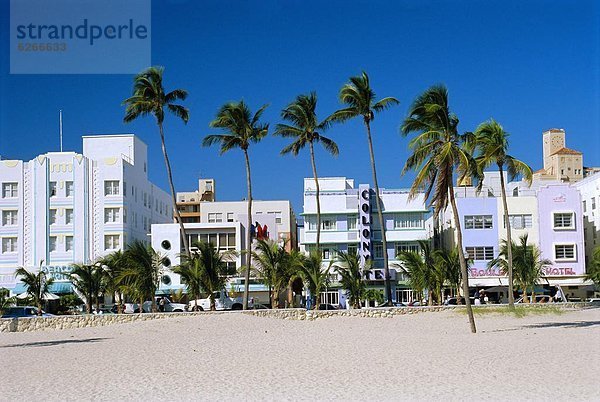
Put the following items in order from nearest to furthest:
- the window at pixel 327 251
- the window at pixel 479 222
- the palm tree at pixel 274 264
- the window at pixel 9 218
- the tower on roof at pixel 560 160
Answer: the palm tree at pixel 274 264 → the window at pixel 479 222 → the window at pixel 9 218 → the window at pixel 327 251 → the tower on roof at pixel 560 160

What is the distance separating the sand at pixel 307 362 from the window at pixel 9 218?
94.1 ft

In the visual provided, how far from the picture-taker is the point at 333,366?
64.8 feet

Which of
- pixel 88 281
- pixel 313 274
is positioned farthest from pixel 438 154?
pixel 88 281

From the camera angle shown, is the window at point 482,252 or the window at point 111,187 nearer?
the window at point 482,252

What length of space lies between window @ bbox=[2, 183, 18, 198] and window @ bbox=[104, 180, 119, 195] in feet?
22.6

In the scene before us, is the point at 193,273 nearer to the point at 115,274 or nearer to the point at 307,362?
the point at 115,274

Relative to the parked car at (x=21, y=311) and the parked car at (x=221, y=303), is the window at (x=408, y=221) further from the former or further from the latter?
the parked car at (x=21, y=311)

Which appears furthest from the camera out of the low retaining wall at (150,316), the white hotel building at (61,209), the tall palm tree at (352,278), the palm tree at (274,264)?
the white hotel building at (61,209)

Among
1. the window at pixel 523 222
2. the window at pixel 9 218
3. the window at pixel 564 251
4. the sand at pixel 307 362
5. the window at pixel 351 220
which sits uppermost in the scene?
the window at pixel 9 218

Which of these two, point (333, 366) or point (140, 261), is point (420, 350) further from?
point (140, 261)

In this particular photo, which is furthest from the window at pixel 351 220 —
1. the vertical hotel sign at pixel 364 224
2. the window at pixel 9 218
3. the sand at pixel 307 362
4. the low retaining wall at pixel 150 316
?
the sand at pixel 307 362

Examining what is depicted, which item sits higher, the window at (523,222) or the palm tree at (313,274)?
the window at (523,222)

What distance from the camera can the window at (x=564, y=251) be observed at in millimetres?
59500

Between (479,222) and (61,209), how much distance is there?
32.4 metres
